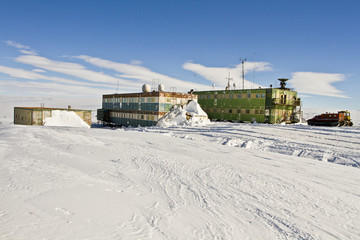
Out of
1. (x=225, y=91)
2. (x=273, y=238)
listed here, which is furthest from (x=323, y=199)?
(x=225, y=91)

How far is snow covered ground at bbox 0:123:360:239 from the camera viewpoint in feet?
15.3

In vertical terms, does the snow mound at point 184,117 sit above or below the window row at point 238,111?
below

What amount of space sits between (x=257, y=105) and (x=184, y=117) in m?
10.9

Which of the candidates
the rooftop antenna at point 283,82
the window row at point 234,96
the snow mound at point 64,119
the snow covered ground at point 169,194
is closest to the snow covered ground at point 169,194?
the snow covered ground at point 169,194

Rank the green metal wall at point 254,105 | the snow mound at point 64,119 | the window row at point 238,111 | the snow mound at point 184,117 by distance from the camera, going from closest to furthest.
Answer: the snow mound at point 64,119, the snow mound at point 184,117, the green metal wall at point 254,105, the window row at point 238,111

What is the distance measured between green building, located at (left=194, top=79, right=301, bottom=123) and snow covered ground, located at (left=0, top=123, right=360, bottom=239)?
2025 cm

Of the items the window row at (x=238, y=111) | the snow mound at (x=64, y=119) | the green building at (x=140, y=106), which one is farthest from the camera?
the window row at (x=238, y=111)

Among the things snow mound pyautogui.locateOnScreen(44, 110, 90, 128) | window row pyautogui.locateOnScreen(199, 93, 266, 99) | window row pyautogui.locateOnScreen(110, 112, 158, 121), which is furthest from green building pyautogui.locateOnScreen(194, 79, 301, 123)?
snow mound pyautogui.locateOnScreen(44, 110, 90, 128)

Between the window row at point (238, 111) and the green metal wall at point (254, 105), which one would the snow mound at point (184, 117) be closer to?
the window row at point (238, 111)

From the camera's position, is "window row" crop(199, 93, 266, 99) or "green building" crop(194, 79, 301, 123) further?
"window row" crop(199, 93, 266, 99)

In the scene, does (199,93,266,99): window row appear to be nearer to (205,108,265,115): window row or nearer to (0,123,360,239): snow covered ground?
(205,108,265,115): window row

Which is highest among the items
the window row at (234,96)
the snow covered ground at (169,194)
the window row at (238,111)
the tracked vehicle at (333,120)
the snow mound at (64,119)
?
the window row at (234,96)

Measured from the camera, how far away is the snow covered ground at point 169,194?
15.3 ft

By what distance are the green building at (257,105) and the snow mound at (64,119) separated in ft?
64.7
